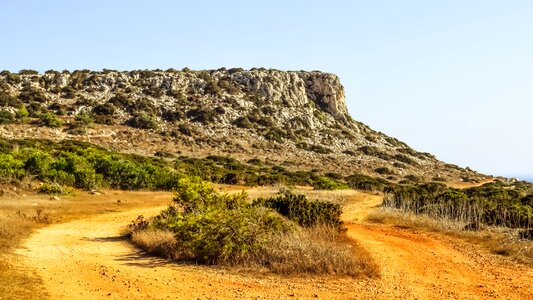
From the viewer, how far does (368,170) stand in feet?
226

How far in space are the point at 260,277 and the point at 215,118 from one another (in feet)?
218

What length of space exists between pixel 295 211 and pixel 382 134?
84.4m

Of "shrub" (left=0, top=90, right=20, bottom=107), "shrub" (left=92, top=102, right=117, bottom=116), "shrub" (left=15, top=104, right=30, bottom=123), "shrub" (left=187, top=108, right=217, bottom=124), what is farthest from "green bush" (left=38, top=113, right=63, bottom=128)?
"shrub" (left=187, top=108, right=217, bottom=124)

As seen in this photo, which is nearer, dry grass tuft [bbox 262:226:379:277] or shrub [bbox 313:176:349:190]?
dry grass tuft [bbox 262:226:379:277]

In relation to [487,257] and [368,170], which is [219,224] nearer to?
[487,257]

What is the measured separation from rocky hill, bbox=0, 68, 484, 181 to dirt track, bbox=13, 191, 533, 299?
146 ft

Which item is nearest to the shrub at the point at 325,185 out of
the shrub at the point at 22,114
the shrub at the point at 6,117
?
the shrub at the point at 6,117

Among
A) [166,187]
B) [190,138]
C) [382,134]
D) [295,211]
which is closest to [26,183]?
[166,187]

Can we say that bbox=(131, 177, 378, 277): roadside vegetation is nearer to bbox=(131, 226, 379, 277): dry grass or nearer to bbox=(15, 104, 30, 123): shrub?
bbox=(131, 226, 379, 277): dry grass

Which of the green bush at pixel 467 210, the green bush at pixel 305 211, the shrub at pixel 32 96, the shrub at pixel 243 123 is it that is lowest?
the green bush at pixel 467 210

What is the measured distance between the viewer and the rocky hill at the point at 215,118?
63156mm

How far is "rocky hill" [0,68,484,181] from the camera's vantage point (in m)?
63.2

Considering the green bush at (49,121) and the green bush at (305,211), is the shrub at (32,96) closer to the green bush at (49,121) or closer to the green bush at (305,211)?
the green bush at (49,121)

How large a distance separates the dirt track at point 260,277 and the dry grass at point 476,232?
823mm
